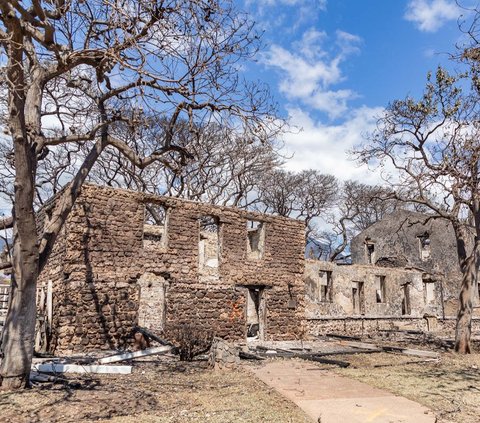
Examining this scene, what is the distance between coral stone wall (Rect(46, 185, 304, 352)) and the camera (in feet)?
38.6

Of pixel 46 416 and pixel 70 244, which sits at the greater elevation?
pixel 70 244

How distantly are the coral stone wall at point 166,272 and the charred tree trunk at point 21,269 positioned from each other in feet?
16.5

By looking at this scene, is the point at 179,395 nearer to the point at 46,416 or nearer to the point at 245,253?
the point at 46,416

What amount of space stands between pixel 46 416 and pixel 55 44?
4788 millimetres

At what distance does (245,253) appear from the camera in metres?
15.2

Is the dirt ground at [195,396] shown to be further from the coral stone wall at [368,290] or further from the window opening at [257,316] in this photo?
the coral stone wall at [368,290]

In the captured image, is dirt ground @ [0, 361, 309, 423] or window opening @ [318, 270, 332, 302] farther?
window opening @ [318, 270, 332, 302]

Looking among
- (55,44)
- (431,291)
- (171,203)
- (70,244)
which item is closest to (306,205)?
(431,291)

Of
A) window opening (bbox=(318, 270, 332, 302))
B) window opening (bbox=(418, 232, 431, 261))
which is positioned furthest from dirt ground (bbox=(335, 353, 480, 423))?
window opening (bbox=(418, 232, 431, 261))

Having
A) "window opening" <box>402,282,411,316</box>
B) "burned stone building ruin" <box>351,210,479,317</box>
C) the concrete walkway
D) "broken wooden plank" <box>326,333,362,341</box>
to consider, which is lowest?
"broken wooden plank" <box>326,333,362,341</box>

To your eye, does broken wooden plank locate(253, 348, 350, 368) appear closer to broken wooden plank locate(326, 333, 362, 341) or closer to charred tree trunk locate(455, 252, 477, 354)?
charred tree trunk locate(455, 252, 477, 354)

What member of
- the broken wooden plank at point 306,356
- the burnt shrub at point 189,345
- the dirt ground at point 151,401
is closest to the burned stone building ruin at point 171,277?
the burnt shrub at point 189,345

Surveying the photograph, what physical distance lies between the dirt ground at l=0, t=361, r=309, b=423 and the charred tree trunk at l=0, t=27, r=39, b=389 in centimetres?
40

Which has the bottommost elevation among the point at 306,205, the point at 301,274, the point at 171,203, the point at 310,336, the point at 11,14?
the point at 310,336
